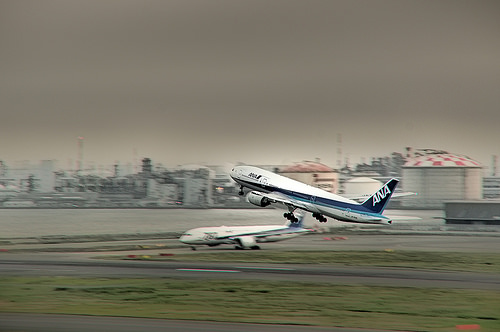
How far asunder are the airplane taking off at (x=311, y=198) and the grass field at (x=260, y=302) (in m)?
33.5

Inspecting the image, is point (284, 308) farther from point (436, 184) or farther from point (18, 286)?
point (436, 184)

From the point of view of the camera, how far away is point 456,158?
159 meters

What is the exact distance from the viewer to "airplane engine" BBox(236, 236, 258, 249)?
275 feet

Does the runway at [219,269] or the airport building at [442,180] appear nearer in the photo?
the runway at [219,269]

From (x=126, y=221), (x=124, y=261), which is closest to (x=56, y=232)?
(x=126, y=221)

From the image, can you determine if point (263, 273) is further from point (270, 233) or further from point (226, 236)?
point (270, 233)

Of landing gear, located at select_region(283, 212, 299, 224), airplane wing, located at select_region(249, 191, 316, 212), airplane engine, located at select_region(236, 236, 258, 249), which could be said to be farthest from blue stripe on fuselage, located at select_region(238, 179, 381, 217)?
airplane engine, located at select_region(236, 236, 258, 249)

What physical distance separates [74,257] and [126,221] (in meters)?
81.9

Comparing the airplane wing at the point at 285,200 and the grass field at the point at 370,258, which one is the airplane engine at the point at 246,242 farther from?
the airplane wing at the point at 285,200

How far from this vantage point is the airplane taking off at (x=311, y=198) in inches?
3246

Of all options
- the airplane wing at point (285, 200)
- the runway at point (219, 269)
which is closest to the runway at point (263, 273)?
the runway at point (219, 269)

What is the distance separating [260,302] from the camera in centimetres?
4309

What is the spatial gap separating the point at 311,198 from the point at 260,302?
142 ft

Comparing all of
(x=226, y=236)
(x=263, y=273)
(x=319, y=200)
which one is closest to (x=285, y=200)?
(x=319, y=200)
